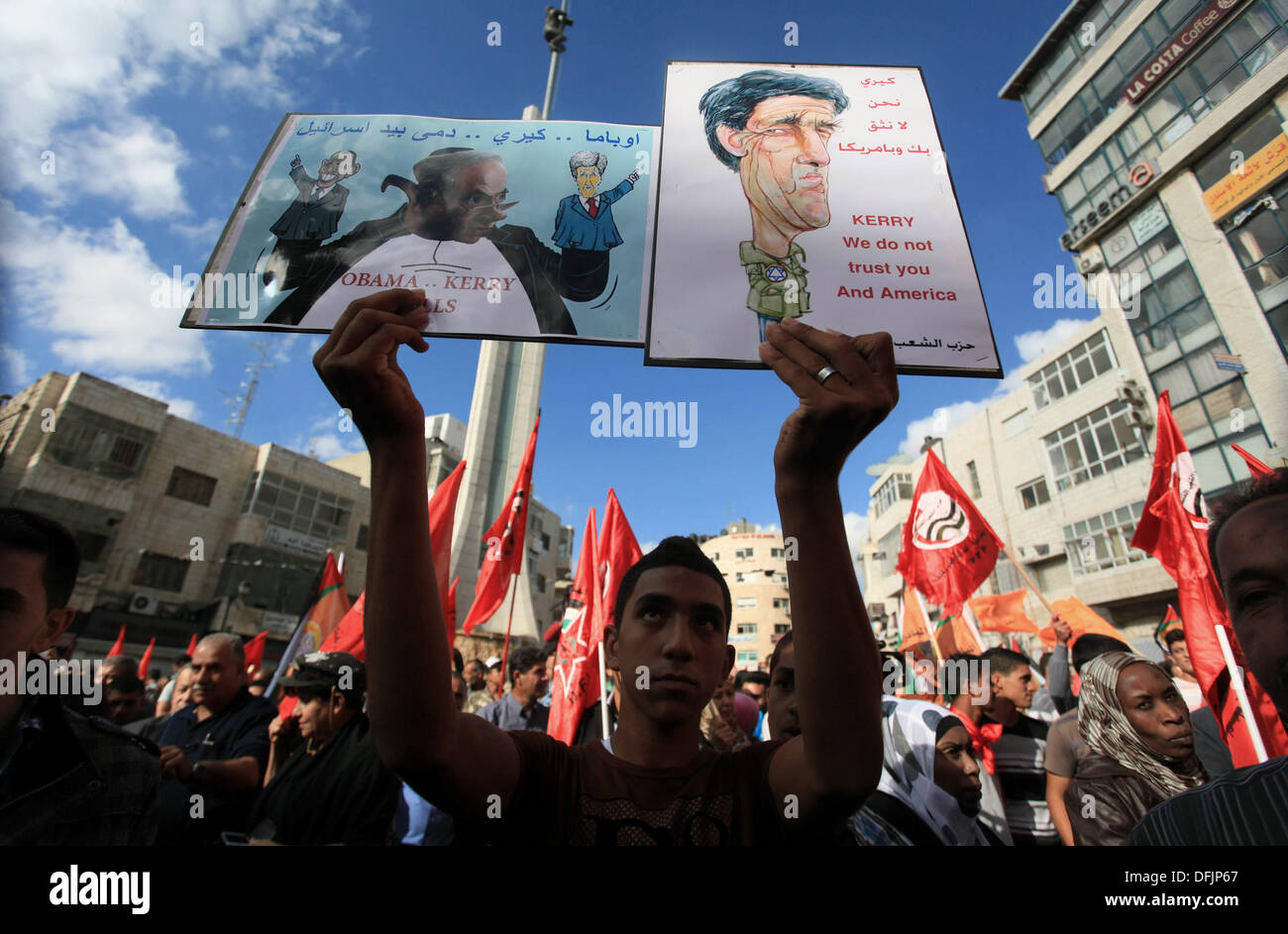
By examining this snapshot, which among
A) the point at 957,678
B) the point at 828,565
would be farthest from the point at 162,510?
the point at 828,565

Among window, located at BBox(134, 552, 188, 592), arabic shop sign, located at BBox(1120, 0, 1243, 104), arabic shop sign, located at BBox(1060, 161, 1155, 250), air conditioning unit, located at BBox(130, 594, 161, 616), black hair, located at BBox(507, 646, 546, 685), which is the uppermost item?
arabic shop sign, located at BBox(1120, 0, 1243, 104)

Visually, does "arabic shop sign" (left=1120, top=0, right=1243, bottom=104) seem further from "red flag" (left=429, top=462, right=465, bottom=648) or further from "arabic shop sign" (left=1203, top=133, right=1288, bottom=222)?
"red flag" (left=429, top=462, right=465, bottom=648)

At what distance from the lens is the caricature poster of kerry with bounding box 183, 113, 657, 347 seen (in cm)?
181

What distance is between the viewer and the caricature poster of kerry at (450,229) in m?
1.81

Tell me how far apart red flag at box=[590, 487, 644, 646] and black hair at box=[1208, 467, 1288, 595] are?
5.12 meters

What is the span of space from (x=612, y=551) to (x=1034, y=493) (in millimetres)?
27001

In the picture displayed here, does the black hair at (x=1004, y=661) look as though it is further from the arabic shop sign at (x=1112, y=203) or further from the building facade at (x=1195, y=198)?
the arabic shop sign at (x=1112, y=203)

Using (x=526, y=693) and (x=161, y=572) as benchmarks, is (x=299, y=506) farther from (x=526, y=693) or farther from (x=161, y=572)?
(x=526, y=693)

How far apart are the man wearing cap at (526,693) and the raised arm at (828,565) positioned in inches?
197

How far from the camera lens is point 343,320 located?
4.04ft

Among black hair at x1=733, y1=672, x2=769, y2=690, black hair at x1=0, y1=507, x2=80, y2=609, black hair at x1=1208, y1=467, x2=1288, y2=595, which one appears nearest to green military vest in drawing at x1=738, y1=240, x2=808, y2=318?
black hair at x1=1208, y1=467, x2=1288, y2=595

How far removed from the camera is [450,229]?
1947 millimetres

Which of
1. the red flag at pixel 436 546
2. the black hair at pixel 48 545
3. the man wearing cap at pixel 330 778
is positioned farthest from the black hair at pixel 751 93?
the red flag at pixel 436 546

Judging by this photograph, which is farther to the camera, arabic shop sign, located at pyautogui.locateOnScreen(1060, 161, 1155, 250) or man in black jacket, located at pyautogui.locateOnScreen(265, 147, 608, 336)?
arabic shop sign, located at pyautogui.locateOnScreen(1060, 161, 1155, 250)
